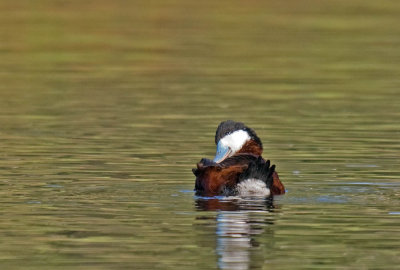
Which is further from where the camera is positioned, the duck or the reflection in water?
the duck

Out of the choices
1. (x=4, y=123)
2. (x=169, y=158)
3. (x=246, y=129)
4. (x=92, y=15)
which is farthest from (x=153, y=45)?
(x=246, y=129)

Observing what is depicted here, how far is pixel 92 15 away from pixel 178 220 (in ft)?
105

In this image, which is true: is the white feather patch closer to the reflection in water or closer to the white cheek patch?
the reflection in water

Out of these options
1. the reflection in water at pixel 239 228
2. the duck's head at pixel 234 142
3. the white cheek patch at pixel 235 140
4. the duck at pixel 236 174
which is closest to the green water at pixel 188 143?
the reflection in water at pixel 239 228

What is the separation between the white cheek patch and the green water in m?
0.62

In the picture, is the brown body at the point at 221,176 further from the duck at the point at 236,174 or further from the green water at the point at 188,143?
the green water at the point at 188,143

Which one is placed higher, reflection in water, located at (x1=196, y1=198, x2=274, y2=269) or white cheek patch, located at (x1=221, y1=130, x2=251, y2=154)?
white cheek patch, located at (x1=221, y1=130, x2=251, y2=154)

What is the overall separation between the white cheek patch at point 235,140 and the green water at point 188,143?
62 centimetres

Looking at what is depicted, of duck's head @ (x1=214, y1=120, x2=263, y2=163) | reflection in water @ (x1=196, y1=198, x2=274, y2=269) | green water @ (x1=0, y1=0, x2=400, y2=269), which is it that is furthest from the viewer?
duck's head @ (x1=214, y1=120, x2=263, y2=163)

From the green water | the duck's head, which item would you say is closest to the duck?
the duck's head

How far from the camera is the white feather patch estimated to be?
40.9 ft

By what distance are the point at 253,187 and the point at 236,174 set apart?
10.0 inches

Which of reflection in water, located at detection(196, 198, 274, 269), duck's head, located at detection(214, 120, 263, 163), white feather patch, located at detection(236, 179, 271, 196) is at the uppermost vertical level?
duck's head, located at detection(214, 120, 263, 163)

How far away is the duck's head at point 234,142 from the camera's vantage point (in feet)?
44.3
